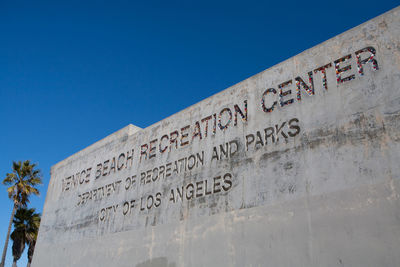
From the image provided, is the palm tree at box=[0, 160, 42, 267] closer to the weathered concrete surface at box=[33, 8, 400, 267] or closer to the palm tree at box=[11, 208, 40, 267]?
the palm tree at box=[11, 208, 40, 267]

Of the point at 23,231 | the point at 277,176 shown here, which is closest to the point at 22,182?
the point at 23,231

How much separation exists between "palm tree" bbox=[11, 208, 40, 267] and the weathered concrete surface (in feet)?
49.2

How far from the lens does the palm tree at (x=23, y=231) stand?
2689cm

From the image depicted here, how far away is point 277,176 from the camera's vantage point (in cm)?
944

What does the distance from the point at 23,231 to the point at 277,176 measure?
2437 cm

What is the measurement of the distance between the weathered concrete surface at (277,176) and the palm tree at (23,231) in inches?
591

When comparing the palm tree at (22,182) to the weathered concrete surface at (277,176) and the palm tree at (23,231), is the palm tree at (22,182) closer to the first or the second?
the palm tree at (23,231)

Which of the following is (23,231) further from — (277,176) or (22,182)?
(277,176)

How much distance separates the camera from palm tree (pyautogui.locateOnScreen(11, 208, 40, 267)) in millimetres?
26891

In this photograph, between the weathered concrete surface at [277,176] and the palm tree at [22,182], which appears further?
the palm tree at [22,182]

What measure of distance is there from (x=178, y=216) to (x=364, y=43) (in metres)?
7.33

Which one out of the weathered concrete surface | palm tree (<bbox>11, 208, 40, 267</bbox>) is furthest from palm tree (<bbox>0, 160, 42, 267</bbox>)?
the weathered concrete surface

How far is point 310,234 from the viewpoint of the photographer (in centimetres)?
822

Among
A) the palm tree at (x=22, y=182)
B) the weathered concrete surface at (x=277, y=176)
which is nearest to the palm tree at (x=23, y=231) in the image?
the palm tree at (x=22, y=182)
